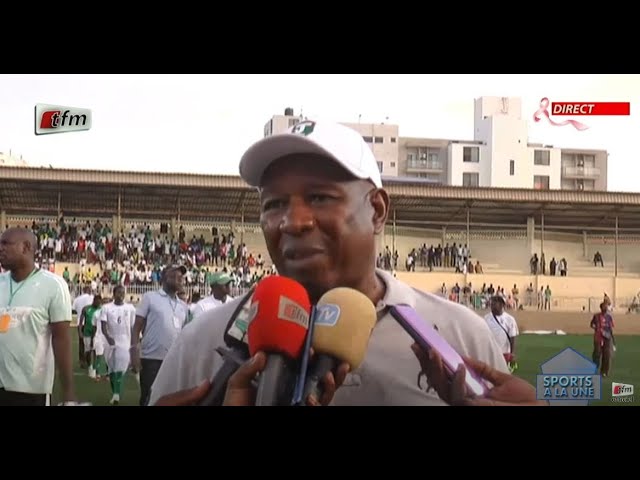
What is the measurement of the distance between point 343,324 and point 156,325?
1.55 metres

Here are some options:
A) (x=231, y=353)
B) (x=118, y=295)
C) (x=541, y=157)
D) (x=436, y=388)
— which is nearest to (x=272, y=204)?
(x=231, y=353)

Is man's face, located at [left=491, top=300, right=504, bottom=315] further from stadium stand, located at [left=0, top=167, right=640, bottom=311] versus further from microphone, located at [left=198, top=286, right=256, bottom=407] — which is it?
microphone, located at [left=198, top=286, right=256, bottom=407]

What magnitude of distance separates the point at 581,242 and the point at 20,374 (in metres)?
3.59

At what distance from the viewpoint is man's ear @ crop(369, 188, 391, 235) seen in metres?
5.13

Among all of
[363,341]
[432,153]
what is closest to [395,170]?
[432,153]

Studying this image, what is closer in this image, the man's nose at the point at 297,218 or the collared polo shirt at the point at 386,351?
the man's nose at the point at 297,218

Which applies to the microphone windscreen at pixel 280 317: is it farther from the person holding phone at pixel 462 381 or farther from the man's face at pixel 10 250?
the man's face at pixel 10 250

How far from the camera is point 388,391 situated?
523 centimetres

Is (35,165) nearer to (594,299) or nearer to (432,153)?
(432,153)

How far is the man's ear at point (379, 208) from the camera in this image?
5.13 meters

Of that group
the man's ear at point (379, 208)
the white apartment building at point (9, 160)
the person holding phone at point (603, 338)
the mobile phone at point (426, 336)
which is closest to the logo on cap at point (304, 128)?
the man's ear at point (379, 208)

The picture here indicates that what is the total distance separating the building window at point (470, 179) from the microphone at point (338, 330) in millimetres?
1618

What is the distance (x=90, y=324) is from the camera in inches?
246

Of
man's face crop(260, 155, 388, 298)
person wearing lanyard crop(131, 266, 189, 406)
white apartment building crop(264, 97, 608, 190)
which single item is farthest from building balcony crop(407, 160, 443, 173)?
person wearing lanyard crop(131, 266, 189, 406)
